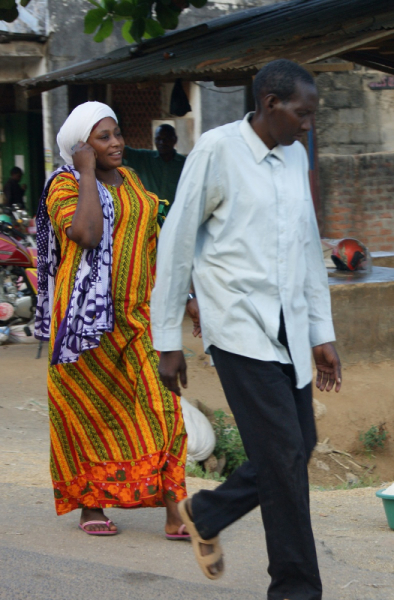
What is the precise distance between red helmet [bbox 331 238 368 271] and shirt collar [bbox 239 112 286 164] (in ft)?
17.9

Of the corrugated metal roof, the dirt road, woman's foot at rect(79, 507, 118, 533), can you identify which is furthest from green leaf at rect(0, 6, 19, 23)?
woman's foot at rect(79, 507, 118, 533)

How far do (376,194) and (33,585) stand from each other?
1075cm

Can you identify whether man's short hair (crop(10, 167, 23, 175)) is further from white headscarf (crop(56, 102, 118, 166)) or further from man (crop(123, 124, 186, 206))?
white headscarf (crop(56, 102, 118, 166))

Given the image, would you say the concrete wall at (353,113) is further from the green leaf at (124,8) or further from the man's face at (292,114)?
the man's face at (292,114)

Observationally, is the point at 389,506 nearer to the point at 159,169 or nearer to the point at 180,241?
the point at 180,241

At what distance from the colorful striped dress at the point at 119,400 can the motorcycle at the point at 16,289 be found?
4.77 meters

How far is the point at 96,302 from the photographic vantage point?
10.9 ft

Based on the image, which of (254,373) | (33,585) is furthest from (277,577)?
(33,585)

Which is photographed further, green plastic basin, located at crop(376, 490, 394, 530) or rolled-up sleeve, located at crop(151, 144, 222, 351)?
green plastic basin, located at crop(376, 490, 394, 530)

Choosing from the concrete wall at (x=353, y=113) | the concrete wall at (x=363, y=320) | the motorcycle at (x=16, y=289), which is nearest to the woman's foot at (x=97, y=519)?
the concrete wall at (x=363, y=320)

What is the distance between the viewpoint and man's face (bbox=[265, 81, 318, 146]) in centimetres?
241

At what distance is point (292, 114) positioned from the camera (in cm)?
241

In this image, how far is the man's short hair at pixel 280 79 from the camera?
241cm

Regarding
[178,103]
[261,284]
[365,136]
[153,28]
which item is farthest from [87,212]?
[365,136]
